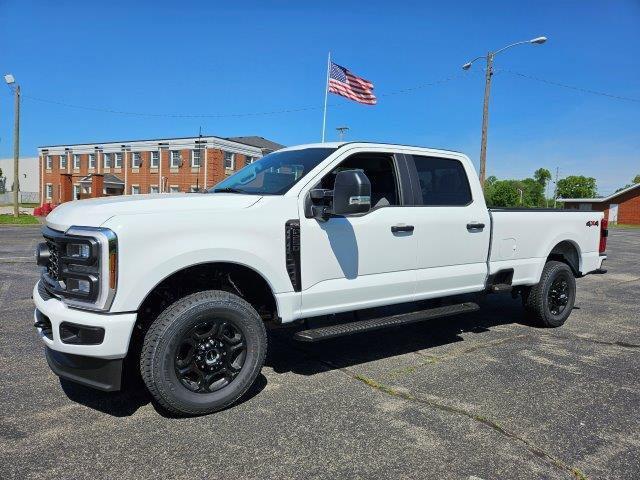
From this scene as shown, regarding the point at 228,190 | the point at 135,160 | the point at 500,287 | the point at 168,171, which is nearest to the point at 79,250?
the point at 228,190

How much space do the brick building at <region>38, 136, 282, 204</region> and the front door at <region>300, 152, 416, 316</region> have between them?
42481 mm

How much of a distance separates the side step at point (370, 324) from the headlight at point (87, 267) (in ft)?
4.89

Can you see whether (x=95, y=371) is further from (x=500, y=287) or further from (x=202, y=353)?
(x=500, y=287)

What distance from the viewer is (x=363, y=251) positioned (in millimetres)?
4301

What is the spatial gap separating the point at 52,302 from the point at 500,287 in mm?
4358

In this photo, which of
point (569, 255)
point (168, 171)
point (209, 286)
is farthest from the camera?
point (168, 171)

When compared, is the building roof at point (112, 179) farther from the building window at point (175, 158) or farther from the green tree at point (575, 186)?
the green tree at point (575, 186)

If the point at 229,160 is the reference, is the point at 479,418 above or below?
below

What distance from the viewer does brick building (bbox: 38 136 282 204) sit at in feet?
158

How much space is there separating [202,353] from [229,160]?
48.3m

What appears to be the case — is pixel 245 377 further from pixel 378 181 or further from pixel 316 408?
pixel 378 181

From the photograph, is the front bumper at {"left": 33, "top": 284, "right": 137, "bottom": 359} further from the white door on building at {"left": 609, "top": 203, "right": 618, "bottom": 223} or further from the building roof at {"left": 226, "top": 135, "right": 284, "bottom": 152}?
the white door on building at {"left": 609, "top": 203, "right": 618, "bottom": 223}

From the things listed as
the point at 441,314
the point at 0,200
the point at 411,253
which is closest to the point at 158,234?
the point at 411,253

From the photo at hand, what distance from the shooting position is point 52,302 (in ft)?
11.2
